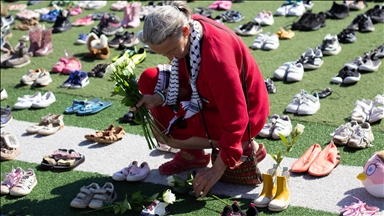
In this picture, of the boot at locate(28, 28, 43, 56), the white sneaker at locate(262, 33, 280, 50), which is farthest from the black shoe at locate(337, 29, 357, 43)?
the boot at locate(28, 28, 43, 56)

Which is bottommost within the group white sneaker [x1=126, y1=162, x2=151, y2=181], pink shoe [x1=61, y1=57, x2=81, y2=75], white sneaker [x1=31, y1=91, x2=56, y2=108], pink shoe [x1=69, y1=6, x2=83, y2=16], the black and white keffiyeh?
pink shoe [x1=69, y1=6, x2=83, y2=16]

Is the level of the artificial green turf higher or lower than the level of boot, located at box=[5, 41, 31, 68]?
higher

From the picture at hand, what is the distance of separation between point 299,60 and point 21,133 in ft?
8.82

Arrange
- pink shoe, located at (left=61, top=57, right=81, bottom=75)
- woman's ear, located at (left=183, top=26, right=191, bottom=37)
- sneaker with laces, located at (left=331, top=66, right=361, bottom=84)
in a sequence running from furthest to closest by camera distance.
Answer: pink shoe, located at (left=61, top=57, right=81, bottom=75) → sneaker with laces, located at (left=331, top=66, right=361, bottom=84) → woman's ear, located at (left=183, top=26, right=191, bottom=37)

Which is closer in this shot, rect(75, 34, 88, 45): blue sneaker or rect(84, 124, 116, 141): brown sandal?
rect(84, 124, 116, 141): brown sandal

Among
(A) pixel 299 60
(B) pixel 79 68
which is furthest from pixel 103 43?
(A) pixel 299 60

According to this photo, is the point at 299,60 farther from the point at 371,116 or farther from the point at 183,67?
the point at 183,67

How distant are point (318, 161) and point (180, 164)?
0.97m

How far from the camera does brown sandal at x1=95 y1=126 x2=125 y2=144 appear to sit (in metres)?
4.86

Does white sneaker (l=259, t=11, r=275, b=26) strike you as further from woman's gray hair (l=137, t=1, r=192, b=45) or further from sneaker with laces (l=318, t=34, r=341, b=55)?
woman's gray hair (l=137, t=1, r=192, b=45)

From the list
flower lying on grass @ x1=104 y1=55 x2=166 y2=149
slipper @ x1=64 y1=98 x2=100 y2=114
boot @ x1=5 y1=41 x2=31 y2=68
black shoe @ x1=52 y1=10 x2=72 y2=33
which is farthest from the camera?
black shoe @ x1=52 y1=10 x2=72 y2=33

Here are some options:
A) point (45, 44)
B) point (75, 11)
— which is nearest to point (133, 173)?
point (45, 44)

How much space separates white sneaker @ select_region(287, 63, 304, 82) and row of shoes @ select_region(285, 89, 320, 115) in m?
0.51

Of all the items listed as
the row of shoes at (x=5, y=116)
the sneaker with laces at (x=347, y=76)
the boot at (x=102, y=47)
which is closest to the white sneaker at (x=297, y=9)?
the sneaker with laces at (x=347, y=76)
